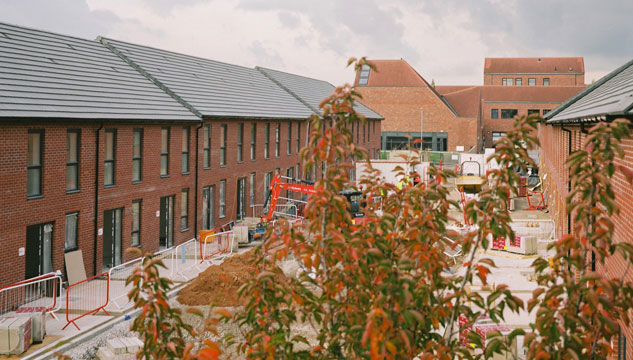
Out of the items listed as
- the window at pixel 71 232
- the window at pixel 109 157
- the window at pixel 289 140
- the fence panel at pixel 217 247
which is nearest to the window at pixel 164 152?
the fence panel at pixel 217 247

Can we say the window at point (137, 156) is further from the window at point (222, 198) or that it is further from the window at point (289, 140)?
the window at point (289, 140)

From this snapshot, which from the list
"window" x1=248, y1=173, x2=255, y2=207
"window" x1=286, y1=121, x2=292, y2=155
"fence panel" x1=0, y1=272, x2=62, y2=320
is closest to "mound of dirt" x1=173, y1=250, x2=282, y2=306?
"fence panel" x1=0, y1=272, x2=62, y2=320

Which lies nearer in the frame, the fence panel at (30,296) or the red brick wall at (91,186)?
the fence panel at (30,296)

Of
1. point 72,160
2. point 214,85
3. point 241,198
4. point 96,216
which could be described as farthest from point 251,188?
point 72,160

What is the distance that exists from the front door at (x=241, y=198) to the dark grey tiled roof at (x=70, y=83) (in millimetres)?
6487

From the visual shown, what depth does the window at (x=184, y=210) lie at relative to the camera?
26828 mm

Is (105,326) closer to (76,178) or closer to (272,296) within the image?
(76,178)

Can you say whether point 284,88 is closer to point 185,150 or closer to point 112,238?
point 185,150

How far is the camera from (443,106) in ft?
244

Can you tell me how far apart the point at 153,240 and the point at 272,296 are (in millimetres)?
19787

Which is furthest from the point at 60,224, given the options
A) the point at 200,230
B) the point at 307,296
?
the point at 307,296

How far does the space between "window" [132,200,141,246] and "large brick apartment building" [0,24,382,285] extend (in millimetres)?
37

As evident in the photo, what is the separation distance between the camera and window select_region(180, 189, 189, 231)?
26.8 m

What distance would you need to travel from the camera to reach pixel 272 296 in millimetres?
5238
